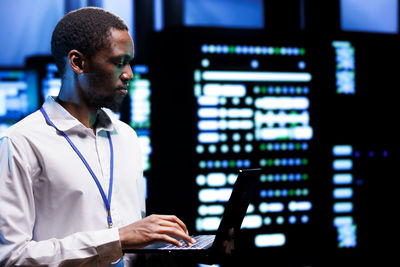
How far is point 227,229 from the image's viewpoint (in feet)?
4.16

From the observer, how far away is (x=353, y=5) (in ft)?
13.0

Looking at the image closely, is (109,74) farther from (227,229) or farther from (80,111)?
(227,229)

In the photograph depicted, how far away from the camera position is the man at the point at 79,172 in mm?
1158

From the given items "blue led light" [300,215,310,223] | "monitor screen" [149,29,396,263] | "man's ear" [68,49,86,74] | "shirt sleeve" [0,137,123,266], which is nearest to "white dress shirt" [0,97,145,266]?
"shirt sleeve" [0,137,123,266]

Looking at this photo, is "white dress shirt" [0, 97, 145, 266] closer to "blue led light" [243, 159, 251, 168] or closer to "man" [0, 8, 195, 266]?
"man" [0, 8, 195, 266]

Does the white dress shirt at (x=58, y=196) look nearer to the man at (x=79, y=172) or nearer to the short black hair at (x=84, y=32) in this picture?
the man at (x=79, y=172)

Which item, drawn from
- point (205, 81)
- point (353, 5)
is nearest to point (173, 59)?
point (205, 81)

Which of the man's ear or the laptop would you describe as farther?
the man's ear

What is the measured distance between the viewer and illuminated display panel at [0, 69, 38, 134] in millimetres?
2893

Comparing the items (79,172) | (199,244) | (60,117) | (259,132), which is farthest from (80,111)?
(259,132)

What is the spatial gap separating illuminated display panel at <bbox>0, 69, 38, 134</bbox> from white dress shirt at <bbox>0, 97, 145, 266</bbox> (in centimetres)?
166

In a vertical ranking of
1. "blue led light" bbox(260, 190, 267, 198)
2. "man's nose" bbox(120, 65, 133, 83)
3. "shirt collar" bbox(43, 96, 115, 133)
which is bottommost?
"blue led light" bbox(260, 190, 267, 198)

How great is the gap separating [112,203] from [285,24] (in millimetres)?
2654

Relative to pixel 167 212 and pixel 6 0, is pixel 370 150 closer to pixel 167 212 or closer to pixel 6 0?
pixel 167 212
